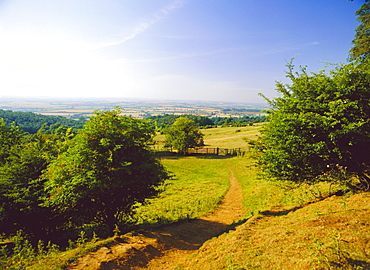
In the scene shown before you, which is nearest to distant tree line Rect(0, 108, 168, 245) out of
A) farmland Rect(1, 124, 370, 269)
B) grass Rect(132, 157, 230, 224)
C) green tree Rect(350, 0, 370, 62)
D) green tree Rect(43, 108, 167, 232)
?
green tree Rect(43, 108, 167, 232)

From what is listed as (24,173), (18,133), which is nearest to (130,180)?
(24,173)

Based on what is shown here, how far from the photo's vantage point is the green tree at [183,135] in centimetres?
5028

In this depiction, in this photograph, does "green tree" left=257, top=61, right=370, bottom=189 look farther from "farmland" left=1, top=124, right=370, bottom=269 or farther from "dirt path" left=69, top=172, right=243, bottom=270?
"dirt path" left=69, top=172, right=243, bottom=270

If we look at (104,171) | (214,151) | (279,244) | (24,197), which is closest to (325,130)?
(279,244)

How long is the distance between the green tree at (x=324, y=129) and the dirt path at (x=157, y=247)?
5643mm

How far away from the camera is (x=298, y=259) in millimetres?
6074

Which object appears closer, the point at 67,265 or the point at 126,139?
the point at 67,265

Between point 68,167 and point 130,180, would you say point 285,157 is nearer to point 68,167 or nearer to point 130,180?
point 130,180

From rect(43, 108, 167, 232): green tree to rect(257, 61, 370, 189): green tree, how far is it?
719 centimetres

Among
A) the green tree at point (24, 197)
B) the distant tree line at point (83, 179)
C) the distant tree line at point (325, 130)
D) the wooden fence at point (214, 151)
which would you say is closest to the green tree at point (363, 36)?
the distant tree line at point (325, 130)

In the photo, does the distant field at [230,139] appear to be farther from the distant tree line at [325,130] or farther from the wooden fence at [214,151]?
the distant tree line at [325,130]

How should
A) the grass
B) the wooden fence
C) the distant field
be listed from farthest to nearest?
the distant field, the wooden fence, the grass

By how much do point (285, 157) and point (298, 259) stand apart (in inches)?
242

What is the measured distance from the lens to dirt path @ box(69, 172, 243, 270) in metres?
7.46
